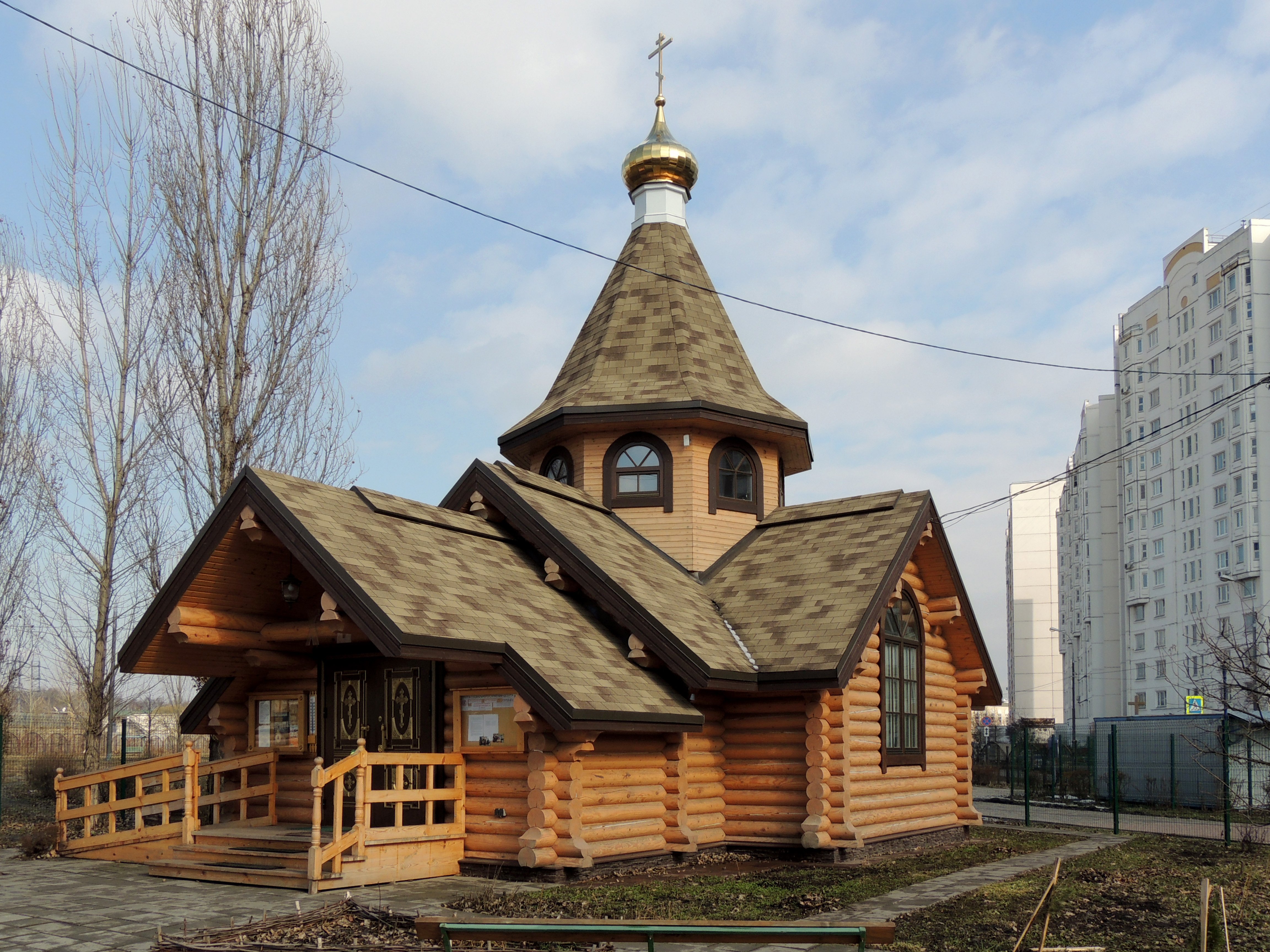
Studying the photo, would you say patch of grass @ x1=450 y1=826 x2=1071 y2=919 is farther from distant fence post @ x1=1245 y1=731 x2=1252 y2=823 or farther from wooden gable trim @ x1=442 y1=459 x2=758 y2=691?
distant fence post @ x1=1245 y1=731 x2=1252 y2=823

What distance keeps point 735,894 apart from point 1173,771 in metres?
15.6

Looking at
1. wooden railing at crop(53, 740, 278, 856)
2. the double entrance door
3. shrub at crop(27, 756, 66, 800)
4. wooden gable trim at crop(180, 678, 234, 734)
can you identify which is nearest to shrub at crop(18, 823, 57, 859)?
wooden railing at crop(53, 740, 278, 856)

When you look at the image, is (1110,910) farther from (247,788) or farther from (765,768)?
(247,788)

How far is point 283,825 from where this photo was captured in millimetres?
14258

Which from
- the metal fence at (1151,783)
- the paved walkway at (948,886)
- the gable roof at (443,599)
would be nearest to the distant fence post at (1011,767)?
the metal fence at (1151,783)

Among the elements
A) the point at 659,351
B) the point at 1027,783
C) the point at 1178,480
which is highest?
the point at 1178,480

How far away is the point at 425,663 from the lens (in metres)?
12.7

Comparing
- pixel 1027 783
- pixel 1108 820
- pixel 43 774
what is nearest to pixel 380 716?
pixel 1027 783

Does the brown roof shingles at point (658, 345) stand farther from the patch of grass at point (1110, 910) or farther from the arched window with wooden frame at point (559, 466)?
the patch of grass at point (1110, 910)

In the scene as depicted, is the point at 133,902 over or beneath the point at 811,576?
beneath

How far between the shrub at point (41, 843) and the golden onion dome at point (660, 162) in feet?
45.4

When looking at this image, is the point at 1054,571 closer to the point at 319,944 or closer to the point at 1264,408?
the point at 1264,408

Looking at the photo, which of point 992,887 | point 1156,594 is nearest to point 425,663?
point 992,887

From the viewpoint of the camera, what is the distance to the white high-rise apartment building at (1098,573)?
74.9 meters
